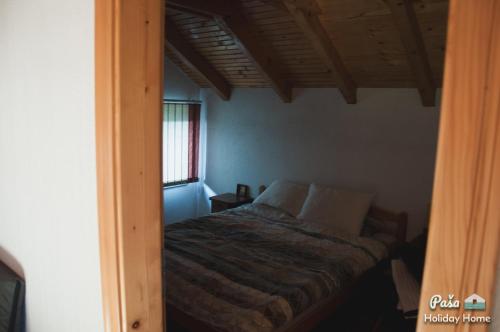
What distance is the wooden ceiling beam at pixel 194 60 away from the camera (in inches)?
150

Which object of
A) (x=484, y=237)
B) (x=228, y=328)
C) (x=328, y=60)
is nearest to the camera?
(x=484, y=237)

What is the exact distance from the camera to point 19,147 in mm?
1272

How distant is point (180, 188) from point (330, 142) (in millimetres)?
2035

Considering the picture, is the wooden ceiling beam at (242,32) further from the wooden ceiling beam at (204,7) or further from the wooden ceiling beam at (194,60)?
the wooden ceiling beam at (194,60)

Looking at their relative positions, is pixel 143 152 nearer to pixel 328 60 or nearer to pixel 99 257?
pixel 99 257

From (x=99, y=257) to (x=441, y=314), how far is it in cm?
75

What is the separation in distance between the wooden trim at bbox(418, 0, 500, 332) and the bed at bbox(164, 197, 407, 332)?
1.65 m

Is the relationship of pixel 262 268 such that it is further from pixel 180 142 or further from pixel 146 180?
pixel 180 142

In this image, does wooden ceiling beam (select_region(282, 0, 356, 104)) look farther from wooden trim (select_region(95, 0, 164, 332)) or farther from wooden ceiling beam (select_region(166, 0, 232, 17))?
wooden trim (select_region(95, 0, 164, 332))

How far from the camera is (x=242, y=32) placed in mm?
3291

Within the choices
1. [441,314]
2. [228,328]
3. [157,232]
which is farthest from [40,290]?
[441,314]

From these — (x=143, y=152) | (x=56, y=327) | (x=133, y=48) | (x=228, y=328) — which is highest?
(x=133, y=48)

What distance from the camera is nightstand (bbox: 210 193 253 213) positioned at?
4.29 metres

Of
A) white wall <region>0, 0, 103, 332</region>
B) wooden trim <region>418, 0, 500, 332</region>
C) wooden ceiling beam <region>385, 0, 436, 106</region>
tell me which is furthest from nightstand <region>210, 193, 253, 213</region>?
wooden trim <region>418, 0, 500, 332</region>
